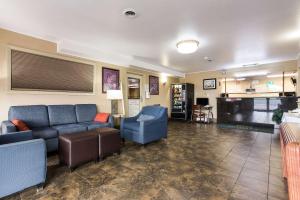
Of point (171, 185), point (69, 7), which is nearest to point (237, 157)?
point (171, 185)

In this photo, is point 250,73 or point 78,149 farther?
point 250,73

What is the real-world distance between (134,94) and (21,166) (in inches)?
171

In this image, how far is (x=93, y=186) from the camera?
1.92 m

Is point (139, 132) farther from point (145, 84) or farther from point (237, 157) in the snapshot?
point (145, 84)

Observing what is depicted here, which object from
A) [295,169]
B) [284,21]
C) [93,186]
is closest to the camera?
[295,169]

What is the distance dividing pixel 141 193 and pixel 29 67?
3.34 metres

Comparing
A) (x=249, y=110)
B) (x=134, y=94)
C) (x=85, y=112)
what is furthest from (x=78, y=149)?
(x=249, y=110)

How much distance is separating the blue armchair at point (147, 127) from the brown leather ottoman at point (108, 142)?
644mm

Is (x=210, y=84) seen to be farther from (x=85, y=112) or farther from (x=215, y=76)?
(x=85, y=112)

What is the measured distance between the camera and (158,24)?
2.79 metres

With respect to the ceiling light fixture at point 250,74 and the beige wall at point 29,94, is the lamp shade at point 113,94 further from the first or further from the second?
the ceiling light fixture at point 250,74

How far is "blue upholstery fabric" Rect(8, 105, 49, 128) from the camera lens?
290 centimetres

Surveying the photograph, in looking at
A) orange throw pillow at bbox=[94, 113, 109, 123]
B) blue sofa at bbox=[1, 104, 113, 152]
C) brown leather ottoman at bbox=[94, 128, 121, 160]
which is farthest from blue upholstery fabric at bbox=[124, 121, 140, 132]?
brown leather ottoman at bbox=[94, 128, 121, 160]

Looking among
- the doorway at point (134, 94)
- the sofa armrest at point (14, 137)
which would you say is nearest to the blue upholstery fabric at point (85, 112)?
the sofa armrest at point (14, 137)
